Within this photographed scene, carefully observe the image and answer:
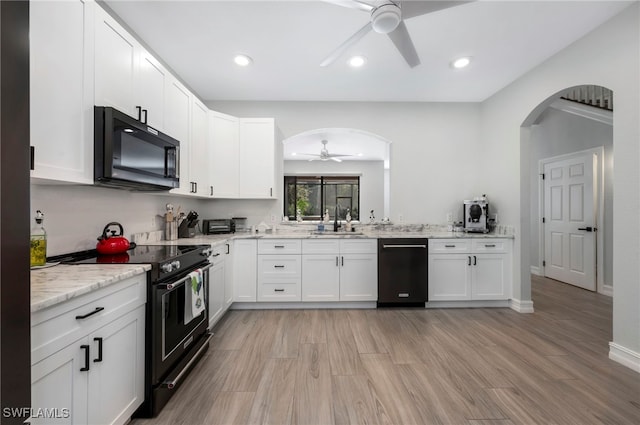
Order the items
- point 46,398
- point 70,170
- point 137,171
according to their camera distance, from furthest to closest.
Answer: point 137,171
point 70,170
point 46,398

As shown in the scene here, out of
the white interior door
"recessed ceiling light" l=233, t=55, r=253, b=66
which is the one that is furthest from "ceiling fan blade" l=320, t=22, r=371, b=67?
the white interior door

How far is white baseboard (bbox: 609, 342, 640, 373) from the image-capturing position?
212cm

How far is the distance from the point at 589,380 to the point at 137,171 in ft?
11.7

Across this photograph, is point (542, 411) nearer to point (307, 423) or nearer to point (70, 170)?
point (307, 423)

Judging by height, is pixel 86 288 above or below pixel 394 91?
below

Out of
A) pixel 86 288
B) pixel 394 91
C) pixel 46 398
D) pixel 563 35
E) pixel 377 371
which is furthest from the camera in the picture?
pixel 394 91

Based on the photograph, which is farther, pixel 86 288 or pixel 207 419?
pixel 207 419

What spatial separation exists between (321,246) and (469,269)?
1911 millimetres

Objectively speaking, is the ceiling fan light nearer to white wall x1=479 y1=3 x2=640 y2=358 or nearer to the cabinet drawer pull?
white wall x1=479 y1=3 x2=640 y2=358

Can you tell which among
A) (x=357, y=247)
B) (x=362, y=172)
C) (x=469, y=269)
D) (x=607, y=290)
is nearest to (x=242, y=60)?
(x=357, y=247)

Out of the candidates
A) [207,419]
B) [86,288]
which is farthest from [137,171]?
[207,419]

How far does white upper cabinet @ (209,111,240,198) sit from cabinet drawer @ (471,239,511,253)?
10.4ft

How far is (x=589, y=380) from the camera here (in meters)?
2.00

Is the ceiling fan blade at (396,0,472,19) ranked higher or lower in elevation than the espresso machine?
higher
